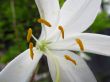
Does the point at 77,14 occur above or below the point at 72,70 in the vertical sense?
above

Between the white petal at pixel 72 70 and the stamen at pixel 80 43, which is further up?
the stamen at pixel 80 43

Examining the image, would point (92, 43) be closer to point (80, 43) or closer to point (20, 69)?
point (80, 43)

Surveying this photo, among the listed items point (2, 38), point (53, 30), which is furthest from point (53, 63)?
point (2, 38)

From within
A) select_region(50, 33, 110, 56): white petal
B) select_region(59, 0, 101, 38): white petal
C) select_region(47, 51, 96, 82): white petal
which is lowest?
select_region(47, 51, 96, 82): white petal

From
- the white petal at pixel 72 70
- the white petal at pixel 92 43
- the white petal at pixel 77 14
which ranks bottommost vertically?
the white petal at pixel 72 70

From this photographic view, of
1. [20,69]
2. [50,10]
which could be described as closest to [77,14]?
[50,10]

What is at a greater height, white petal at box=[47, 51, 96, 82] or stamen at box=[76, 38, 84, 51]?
stamen at box=[76, 38, 84, 51]
